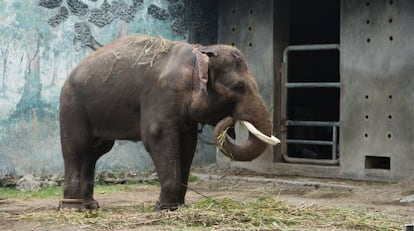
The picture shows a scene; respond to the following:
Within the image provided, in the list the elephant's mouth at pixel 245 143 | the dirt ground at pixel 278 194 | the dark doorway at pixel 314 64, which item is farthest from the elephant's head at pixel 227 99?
the dark doorway at pixel 314 64

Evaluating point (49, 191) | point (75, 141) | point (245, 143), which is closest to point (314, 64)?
point (49, 191)

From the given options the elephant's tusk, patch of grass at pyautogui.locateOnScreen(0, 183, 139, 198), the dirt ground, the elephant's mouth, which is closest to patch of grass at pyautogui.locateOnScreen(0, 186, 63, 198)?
patch of grass at pyautogui.locateOnScreen(0, 183, 139, 198)

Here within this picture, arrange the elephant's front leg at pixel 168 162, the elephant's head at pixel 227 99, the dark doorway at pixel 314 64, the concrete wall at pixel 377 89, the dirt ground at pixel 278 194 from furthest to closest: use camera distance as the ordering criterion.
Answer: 1. the dark doorway at pixel 314 64
2. the concrete wall at pixel 377 89
3. the dirt ground at pixel 278 194
4. the elephant's front leg at pixel 168 162
5. the elephant's head at pixel 227 99

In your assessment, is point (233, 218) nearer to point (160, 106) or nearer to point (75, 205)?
point (160, 106)

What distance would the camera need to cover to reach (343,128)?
38.4 ft

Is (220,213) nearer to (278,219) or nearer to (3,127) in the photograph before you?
(278,219)

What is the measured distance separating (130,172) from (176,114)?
4.69m

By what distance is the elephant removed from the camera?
7594 millimetres

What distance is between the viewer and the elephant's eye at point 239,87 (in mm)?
7578

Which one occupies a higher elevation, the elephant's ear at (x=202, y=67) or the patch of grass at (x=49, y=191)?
the elephant's ear at (x=202, y=67)

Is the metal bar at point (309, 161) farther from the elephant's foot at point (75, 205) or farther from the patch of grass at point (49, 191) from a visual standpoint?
the elephant's foot at point (75, 205)

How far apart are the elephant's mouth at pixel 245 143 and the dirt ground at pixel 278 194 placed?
3.22ft

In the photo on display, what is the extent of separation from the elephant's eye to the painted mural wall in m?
4.59

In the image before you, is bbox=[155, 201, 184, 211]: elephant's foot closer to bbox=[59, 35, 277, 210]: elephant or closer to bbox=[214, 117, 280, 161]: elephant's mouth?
bbox=[59, 35, 277, 210]: elephant
